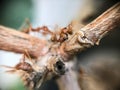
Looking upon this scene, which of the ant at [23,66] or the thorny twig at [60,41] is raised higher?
the thorny twig at [60,41]

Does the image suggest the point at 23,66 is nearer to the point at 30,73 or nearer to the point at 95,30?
the point at 30,73

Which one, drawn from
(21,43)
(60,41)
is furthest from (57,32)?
(21,43)

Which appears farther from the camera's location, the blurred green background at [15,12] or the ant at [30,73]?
the blurred green background at [15,12]

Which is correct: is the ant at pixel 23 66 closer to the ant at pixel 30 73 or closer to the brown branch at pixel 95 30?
the ant at pixel 30 73

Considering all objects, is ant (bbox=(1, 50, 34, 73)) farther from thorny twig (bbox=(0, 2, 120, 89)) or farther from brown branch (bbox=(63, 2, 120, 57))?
brown branch (bbox=(63, 2, 120, 57))

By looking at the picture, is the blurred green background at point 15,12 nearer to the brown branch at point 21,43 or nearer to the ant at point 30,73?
the brown branch at point 21,43

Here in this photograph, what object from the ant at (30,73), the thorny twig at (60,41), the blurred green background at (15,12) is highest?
the blurred green background at (15,12)

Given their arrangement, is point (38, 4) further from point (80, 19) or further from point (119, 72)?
point (119, 72)

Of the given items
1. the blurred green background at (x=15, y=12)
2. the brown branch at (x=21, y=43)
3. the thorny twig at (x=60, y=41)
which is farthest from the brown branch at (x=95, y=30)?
the blurred green background at (x=15, y=12)

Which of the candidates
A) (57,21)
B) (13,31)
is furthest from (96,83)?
(13,31)
